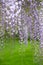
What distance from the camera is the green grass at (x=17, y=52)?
3.00 m

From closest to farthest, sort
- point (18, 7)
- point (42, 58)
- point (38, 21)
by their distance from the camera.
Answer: point (42, 58) < point (38, 21) < point (18, 7)

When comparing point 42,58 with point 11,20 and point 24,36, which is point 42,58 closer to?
point 24,36

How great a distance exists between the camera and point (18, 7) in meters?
3.57

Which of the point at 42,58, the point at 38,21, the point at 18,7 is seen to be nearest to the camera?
the point at 42,58

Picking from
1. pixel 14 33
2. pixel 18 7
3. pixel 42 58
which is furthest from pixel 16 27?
pixel 42 58

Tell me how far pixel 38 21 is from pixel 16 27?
0.43 m

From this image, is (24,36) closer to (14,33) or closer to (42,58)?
(14,33)

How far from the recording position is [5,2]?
11.4 ft

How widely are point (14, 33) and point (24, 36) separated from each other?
0.18 metres

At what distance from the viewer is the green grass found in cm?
300

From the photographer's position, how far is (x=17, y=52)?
3447mm

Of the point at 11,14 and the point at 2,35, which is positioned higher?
the point at 11,14

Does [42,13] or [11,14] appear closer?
[42,13]

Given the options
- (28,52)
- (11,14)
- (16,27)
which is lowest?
(28,52)
